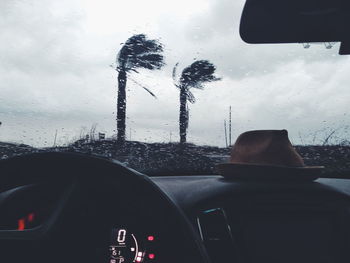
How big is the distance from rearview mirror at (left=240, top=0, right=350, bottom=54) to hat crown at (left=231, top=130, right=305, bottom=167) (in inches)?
41.9

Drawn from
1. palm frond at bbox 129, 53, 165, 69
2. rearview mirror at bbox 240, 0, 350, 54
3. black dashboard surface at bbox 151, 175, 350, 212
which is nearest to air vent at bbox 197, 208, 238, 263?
black dashboard surface at bbox 151, 175, 350, 212

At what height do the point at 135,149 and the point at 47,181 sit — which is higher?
the point at 135,149

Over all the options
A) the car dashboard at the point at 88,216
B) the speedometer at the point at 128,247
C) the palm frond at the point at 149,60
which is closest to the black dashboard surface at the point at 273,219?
the car dashboard at the point at 88,216

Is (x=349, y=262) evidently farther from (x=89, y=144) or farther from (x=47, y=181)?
(x=89, y=144)

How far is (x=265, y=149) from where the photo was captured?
325cm

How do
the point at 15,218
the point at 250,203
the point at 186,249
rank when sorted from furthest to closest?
the point at 250,203 → the point at 15,218 → the point at 186,249

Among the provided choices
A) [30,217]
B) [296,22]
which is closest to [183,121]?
[296,22]

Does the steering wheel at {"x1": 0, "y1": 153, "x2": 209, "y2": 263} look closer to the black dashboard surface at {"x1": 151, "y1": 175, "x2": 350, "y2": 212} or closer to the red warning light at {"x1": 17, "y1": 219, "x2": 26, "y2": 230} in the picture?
the red warning light at {"x1": 17, "y1": 219, "x2": 26, "y2": 230}

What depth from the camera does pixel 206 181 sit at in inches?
121

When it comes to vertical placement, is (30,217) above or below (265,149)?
below

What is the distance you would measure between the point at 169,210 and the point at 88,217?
1.14ft

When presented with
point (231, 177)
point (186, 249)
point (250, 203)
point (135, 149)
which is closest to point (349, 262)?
point (250, 203)

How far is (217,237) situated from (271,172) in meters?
0.79

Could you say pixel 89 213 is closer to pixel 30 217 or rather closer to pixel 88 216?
pixel 88 216
